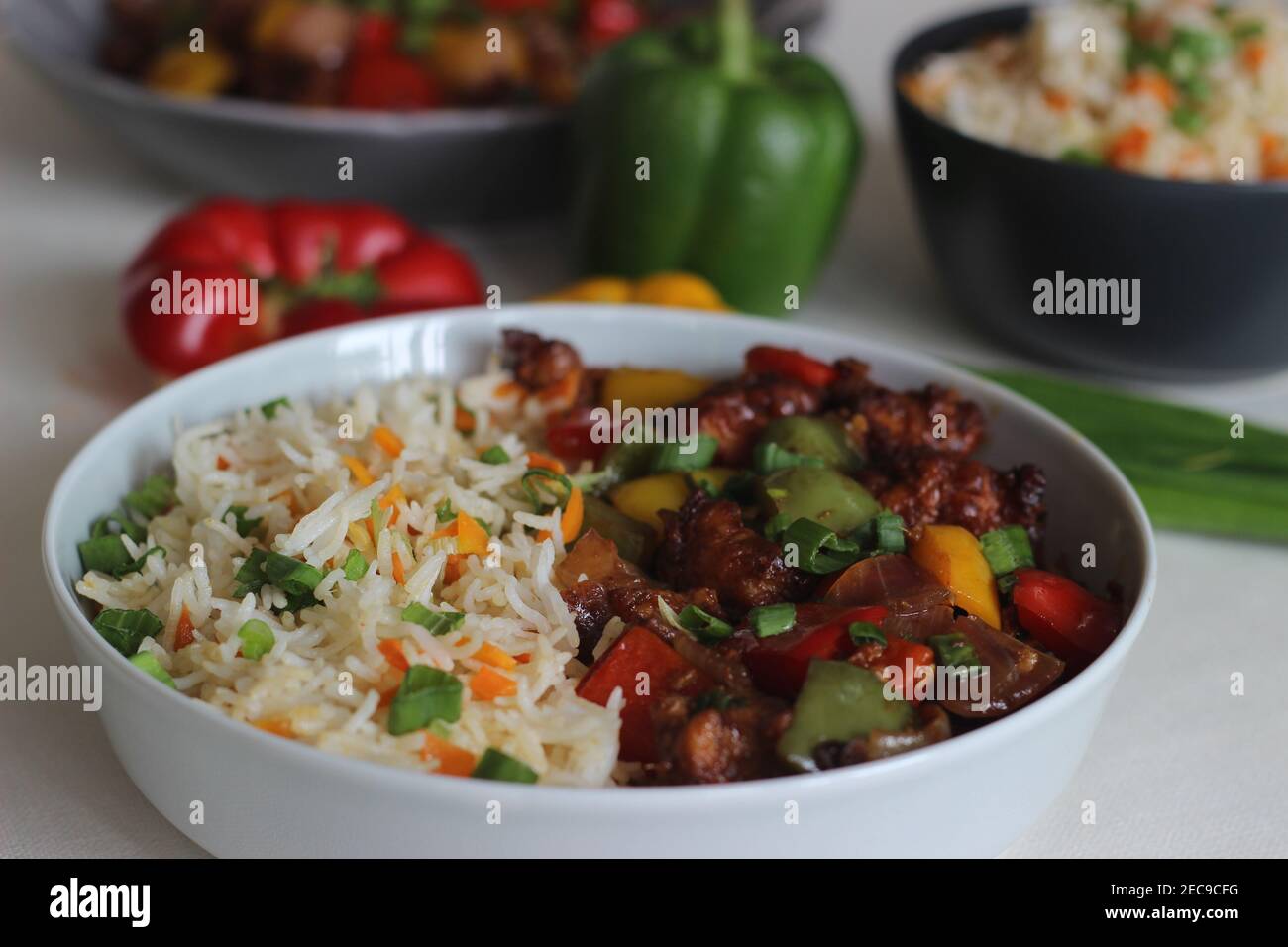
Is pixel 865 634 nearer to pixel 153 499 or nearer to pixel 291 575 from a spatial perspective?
pixel 291 575

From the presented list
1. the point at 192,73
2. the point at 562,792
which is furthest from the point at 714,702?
the point at 192,73

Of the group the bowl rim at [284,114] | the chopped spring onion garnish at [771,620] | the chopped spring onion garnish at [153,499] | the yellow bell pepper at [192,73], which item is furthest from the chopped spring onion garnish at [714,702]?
the yellow bell pepper at [192,73]

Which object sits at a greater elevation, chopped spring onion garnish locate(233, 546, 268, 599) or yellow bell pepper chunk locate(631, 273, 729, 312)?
yellow bell pepper chunk locate(631, 273, 729, 312)

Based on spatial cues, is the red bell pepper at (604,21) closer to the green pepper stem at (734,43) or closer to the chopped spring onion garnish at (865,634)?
the green pepper stem at (734,43)

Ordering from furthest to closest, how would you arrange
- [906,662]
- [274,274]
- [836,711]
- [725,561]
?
[274,274] < [725,561] < [906,662] < [836,711]

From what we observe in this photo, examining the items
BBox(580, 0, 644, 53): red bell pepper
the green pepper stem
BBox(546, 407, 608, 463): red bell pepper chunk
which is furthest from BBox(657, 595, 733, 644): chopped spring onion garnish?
BBox(580, 0, 644, 53): red bell pepper

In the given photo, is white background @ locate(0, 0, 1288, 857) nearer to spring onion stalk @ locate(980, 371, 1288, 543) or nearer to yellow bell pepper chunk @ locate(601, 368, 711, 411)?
spring onion stalk @ locate(980, 371, 1288, 543)
